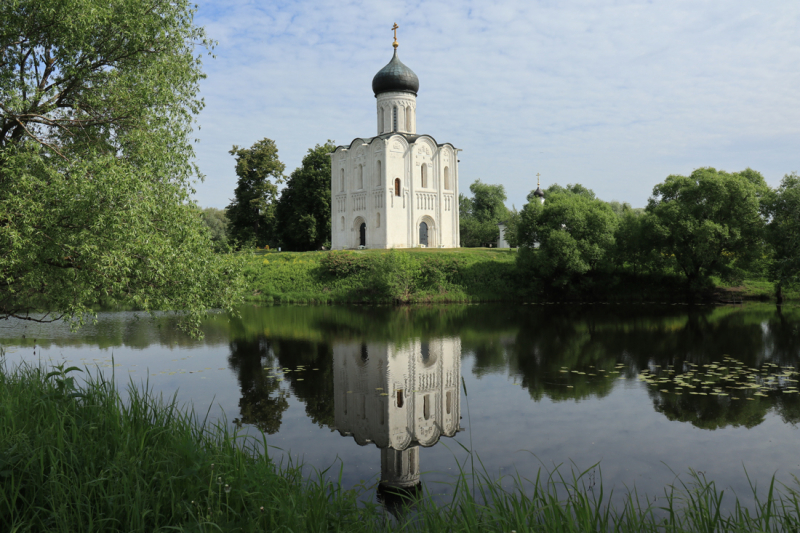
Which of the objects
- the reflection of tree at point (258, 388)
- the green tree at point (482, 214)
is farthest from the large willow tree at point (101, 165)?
the green tree at point (482, 214)

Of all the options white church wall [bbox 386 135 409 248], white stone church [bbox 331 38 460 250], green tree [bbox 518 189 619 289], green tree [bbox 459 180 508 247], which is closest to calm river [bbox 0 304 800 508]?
green tree [bbox 518 189 619 289]

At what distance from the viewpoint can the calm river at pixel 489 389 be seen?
6.93m

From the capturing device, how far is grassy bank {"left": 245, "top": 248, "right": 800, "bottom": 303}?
1209 inches

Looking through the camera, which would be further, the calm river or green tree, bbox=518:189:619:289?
green tree, bbox=518:189:619:289

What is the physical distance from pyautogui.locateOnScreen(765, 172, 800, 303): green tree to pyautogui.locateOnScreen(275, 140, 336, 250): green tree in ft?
99.1

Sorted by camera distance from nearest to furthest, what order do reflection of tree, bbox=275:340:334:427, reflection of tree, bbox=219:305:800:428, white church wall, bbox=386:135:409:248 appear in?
reflection of tree, bbox=275:340:334:427, reflection of tree, bbox=219:305:800:428, white church wall, bbox=386:135:409:248

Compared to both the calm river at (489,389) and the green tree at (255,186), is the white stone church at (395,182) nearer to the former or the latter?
the green tree at (255,186)

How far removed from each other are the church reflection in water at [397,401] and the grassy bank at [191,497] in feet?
4.61

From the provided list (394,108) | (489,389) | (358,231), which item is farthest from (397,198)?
(489,389)

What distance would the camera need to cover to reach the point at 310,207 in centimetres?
4669

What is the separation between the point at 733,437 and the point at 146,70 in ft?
34.2

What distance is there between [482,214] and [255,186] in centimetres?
2927

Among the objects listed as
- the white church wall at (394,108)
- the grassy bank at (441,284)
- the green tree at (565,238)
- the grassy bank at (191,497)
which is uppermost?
the white church wall at (394,108)

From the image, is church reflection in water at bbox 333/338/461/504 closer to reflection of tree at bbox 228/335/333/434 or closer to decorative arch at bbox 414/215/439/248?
reflection of tree at bbox 228/335/333/434
